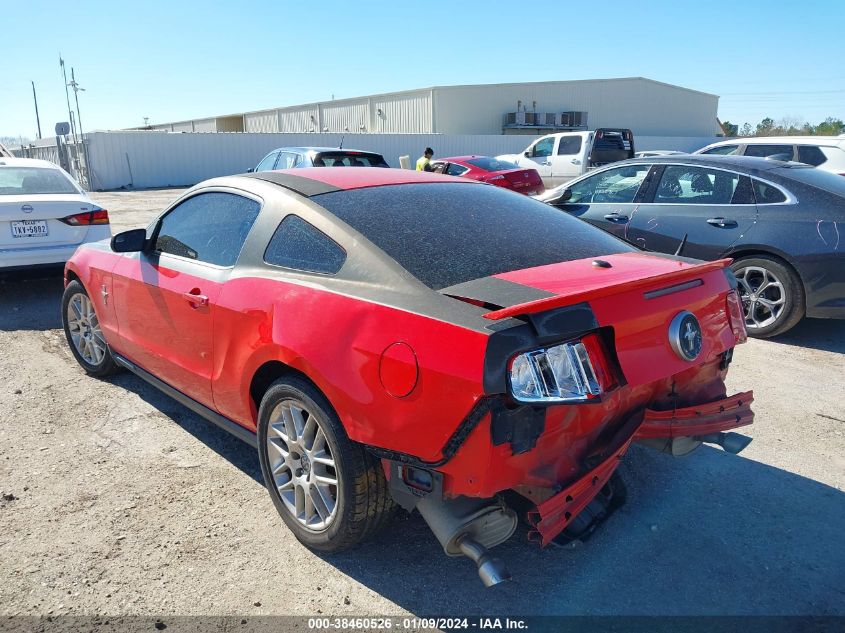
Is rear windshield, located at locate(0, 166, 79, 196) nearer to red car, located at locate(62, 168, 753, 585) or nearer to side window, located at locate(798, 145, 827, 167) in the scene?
red car, located at locate(62, 168, 753, 585)

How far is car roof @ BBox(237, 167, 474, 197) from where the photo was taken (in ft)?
10.3

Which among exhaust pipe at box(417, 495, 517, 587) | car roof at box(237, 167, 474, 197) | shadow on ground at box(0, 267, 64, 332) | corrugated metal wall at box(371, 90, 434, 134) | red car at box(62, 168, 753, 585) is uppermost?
corrugated metal wall at box(371, 90, 434, 134)

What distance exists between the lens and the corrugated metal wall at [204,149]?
87.7 ft

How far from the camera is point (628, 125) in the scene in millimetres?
44000

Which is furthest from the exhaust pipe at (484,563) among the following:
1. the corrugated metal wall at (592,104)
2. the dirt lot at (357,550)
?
the corrugated metal wall at (592,104)

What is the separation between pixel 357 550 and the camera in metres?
2.83

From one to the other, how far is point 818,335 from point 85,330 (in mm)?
6259

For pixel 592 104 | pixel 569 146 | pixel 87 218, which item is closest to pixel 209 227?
pixel 87 218

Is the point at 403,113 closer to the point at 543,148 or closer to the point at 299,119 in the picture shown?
the point at 299,119

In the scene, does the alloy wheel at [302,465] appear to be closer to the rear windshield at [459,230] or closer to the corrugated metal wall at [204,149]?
the rear windshield at [459,230]

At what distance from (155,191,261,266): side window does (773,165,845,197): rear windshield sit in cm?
482

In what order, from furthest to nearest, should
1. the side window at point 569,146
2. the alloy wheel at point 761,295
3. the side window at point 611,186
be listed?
the side window at point 569,146
the side window at point 611,186
the alloy wheel at point 761,295

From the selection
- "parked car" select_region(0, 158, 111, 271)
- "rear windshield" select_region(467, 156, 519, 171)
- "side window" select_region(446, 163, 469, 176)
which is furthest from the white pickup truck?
"parked car" select_region(0, 158, 111, 271)

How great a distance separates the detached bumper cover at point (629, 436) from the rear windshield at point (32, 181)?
282 inches
